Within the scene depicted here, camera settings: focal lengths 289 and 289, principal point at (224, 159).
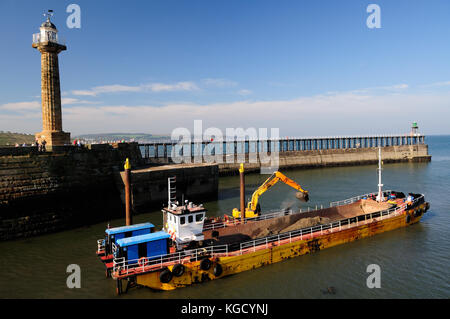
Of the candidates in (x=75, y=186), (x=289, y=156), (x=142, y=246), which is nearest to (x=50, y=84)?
(x=75, y=186)

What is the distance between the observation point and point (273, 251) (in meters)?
18.6

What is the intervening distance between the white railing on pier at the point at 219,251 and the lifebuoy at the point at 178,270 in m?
0.41

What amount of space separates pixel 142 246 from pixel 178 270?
7.54 ft

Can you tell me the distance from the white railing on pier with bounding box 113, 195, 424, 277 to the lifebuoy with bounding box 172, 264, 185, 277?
0.41 metres

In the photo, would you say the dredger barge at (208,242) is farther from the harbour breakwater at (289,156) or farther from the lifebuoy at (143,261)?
the harbour breakwater at (289,156)

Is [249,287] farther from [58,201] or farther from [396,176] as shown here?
[396,176]

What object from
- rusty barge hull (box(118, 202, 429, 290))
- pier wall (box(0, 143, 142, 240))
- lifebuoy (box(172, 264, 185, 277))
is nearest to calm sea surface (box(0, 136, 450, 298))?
rusty barge hull (box(118, 202, 429, 290))

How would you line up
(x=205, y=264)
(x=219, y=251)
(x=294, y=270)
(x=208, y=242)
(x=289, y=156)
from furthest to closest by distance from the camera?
(x=289, y=156), (x=208, y=242), (x=219, y=251), (x=294, y=270), (x=205, y=264)

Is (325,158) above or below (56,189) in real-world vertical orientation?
above

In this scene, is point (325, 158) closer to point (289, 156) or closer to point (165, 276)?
point (289, 156)

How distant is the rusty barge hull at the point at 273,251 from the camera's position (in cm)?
1539

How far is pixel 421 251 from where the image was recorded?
20531 mm

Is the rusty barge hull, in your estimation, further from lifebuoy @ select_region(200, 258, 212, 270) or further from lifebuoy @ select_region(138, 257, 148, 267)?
lifebuoy @ select_region(138, 257, 148, 267)
